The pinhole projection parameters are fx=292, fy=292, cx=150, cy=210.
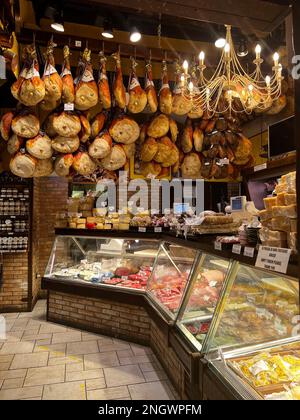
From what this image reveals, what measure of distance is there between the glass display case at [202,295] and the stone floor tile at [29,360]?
2.05m

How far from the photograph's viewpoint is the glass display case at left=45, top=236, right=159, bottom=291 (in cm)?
462

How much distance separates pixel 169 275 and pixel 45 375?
189 cm

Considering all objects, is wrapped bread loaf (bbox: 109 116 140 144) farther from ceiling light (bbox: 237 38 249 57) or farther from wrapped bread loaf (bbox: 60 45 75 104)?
ceiling light (bbox: 237 38 249 57)

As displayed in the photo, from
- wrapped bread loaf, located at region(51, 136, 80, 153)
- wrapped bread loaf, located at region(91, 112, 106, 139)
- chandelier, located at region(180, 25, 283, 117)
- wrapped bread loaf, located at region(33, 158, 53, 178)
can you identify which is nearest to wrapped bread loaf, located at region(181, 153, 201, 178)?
chandelier, located at region(180, 25, 283, 117)

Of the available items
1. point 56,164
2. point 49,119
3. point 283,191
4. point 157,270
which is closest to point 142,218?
point 157,270

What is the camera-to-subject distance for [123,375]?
3.34 metres

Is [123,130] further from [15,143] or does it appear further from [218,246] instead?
[218,246]

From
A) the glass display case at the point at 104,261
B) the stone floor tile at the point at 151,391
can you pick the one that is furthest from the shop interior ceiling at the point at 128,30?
the stone floor tile at the point at 151,391

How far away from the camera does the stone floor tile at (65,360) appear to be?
365 cm

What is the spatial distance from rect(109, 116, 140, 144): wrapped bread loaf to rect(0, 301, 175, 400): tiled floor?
9.34ft

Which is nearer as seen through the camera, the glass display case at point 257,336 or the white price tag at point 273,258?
the white price tag at point 273,258

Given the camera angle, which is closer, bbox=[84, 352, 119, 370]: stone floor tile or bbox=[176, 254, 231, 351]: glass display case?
bbox=[176, 254, 231, 351]: glass display case

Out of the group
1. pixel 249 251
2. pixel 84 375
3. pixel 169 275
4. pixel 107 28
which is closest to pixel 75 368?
pixel 84 375

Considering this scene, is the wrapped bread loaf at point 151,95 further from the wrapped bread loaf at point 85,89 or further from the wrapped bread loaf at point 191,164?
the wrapped bread loaf at point 191,164
